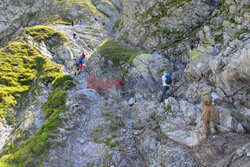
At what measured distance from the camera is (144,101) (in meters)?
14.9

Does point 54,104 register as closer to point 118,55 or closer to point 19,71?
point 19,71

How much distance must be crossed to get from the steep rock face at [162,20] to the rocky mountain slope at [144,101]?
0.17m

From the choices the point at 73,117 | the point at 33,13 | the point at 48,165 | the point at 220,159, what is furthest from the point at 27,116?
the point at 33,13

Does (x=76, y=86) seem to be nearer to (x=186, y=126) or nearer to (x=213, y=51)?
(x=186, y=126)

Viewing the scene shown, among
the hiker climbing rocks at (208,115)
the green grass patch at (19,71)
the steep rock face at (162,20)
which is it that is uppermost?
the steep rock face at (162,20)

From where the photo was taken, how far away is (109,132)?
1254 centimetres

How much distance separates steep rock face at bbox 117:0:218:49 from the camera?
20595 millimetres

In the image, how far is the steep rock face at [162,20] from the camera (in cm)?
2060

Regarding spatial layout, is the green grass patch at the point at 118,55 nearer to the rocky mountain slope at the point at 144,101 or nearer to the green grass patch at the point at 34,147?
the rocky mountain slope at the point at 144,101

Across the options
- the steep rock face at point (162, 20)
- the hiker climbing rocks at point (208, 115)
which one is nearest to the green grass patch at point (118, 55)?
the steep rock face at point (162, 20)

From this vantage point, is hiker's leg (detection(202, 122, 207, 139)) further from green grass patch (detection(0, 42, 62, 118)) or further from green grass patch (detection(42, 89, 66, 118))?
green grass patch (detection(0, 42, 62, 118))

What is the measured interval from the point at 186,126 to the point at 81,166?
317 inches

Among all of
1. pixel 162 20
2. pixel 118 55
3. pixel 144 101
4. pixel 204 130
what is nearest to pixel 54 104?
pixel 144 101

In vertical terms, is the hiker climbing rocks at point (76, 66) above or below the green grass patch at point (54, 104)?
above
